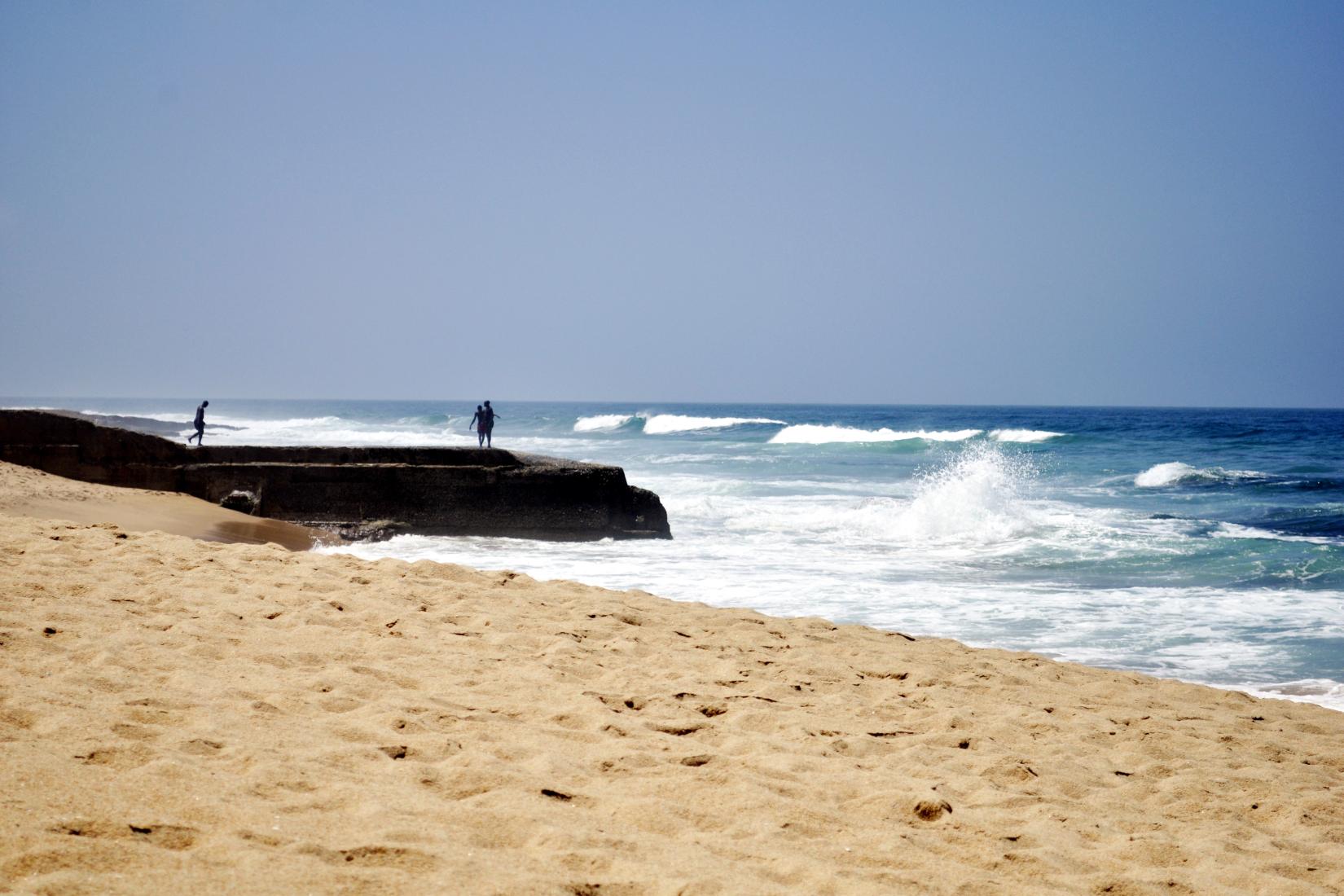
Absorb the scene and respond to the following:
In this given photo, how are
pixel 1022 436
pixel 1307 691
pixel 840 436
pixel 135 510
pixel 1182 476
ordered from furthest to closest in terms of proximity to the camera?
pixel 840 436 → pixel 1022 436 → pixel 1182 476 → pixel 135 510 → pixel 1307 691

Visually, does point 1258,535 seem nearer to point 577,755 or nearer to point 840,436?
point 577,755

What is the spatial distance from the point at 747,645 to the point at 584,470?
263 inches

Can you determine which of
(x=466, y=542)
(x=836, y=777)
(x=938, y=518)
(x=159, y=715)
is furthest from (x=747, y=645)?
(x=938, y=518)

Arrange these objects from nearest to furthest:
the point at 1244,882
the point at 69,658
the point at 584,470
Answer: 1. the point at 1244,882
2. the point at 69,658
3. the point at 584,470

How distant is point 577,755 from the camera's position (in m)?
3.35

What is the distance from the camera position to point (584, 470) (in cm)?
1197

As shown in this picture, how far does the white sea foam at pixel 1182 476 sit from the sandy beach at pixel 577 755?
20801 millimetres

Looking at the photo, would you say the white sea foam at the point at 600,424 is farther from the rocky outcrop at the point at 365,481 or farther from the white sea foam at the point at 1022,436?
the rocky outcrop at the point at 365,481

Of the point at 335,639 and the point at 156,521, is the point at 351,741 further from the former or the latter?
the point at 156,521

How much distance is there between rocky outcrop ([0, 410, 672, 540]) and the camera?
11.7 meters

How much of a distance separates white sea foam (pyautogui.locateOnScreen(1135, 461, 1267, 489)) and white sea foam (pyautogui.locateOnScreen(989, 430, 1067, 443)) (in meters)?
17.0

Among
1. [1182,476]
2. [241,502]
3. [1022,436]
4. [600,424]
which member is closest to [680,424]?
[600,424]

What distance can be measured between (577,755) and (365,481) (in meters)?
9.06

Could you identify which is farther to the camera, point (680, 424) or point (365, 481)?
point (680, 424)
